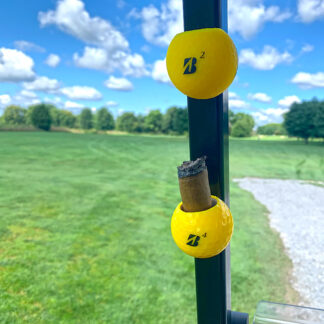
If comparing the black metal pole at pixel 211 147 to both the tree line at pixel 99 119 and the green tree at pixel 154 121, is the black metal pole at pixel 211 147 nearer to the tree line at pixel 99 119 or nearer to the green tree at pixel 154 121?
the tree line at pixel 99 119

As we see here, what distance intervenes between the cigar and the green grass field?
0.89 metres

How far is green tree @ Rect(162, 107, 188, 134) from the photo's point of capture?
2.34 m

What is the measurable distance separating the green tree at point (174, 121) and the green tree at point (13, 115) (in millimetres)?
1167

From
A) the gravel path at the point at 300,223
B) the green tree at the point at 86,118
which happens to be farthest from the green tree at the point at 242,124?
the green tree at the point at 86,118

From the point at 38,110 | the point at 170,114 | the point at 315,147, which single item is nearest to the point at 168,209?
the point at 170,114

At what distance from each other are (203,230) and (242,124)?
1.19 metres

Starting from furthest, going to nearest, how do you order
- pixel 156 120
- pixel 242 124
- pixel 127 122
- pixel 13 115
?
pixel 127 122
pixel 156 120
pixel 13 115
pixel 242 124

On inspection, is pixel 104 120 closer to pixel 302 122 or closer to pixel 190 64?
pixel 302 122

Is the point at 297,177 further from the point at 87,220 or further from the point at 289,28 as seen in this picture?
the point at 87,220

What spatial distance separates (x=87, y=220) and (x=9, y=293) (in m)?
0.79

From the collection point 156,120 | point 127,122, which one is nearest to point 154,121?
point 156,120

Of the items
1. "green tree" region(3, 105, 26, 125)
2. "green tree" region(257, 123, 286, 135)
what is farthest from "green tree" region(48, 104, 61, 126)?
"green tree" region(257, 123, 286, 135)

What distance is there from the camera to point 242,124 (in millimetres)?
1412

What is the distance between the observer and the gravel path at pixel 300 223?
1.37m
